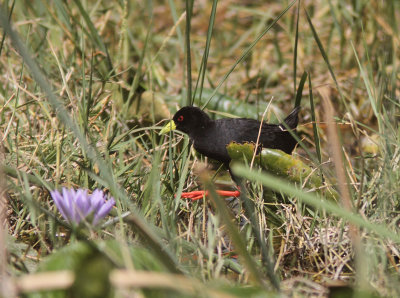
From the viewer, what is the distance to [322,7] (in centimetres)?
437

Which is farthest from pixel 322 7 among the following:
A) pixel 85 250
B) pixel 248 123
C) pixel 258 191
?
pixel 85 250

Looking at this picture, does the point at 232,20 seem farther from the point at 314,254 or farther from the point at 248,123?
the point at 314,254

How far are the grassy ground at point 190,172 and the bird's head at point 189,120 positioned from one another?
0.14m

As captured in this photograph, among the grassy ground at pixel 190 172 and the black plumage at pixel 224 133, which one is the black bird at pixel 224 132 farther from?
the grassy ground at pixel 190 172

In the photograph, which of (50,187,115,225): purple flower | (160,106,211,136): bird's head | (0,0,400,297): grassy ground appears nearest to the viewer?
(0,0,400,297): grassy ground

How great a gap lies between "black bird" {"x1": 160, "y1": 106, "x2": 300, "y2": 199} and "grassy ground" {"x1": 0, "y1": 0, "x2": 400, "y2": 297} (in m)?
0.14

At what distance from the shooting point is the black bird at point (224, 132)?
269 centimetres

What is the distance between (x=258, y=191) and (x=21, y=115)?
108 cm

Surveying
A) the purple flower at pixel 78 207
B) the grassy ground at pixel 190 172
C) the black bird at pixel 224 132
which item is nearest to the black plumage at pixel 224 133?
the black bird at pixel 224 132

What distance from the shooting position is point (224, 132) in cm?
284

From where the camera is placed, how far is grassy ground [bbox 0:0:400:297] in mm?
1214

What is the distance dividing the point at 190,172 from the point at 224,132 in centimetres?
63

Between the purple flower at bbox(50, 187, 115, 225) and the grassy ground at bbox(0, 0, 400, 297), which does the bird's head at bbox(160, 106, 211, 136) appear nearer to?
the grassy ground at bbox(0, 0, 400, 297)

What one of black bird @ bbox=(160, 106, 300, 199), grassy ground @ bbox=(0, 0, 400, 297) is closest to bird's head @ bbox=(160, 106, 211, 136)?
black bird @ bbox=(160, 106, 300, 199)
